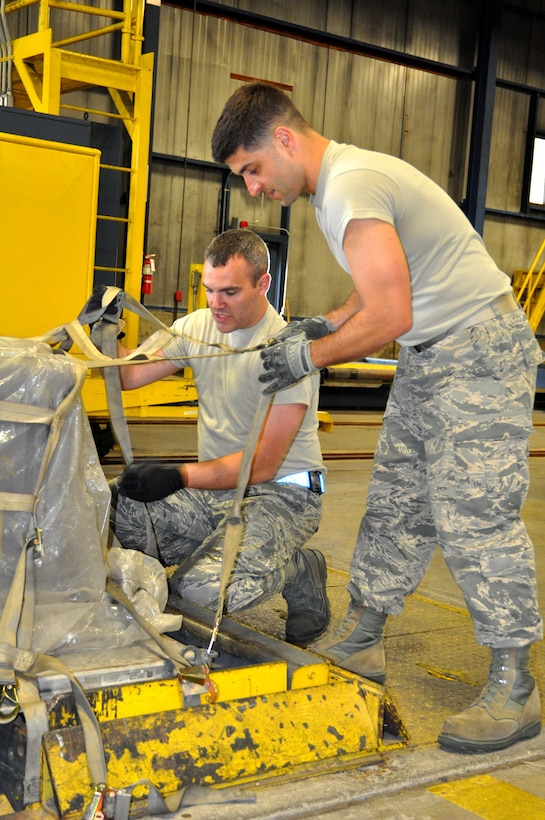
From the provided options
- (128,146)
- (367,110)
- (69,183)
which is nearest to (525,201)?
(367,110)

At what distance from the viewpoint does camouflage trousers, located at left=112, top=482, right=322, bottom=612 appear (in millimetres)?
2930

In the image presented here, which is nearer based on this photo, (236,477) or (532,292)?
(236,477)

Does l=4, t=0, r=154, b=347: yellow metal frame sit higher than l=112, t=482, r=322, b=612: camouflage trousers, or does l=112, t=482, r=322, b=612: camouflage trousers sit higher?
l=4, t=0, r=154, b=347: yellow metal frame

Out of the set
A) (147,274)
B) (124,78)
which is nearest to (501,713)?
(124,78)

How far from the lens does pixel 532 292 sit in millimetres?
15789

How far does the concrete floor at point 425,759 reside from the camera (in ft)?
6.98

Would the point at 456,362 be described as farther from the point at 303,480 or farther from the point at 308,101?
the point at 308,101

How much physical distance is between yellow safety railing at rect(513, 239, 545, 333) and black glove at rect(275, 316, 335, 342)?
12.8 metres

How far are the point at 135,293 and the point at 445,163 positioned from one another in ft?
34.6

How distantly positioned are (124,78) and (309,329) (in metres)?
5.28

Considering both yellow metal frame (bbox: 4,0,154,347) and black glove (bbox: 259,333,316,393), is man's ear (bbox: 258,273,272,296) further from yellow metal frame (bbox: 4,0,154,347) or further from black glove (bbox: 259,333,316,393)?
yellow metal frame (bbox: 4,0,154,347)

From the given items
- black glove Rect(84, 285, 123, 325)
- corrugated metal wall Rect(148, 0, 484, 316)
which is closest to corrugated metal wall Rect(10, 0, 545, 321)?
corrugated metal wall Rect(148, 0, 484, 316)

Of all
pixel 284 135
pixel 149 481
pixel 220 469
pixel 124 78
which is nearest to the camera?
pixel 284 135

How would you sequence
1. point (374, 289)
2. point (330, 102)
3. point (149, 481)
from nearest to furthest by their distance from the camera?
1. point (374, 289)
2. point (149, 481)
3. point (330, 102)
